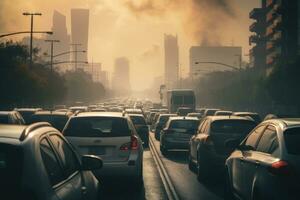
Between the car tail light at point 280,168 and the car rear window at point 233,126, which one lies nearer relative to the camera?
the car tail light at point 280,168

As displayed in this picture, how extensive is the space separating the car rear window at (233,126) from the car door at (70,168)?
9514mm

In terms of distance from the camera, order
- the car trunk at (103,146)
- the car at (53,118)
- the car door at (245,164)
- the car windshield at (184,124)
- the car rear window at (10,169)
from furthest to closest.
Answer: the car windshield at (184,124)
the car at (53,118)
the car trunk at (103,146)
the car door at (245,164)
the car rear window at (10,169)

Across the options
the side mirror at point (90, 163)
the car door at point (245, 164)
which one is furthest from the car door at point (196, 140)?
the side mirror at point (90, 163)

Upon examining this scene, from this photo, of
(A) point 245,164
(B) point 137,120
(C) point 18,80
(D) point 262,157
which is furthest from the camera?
(C) point 18,80

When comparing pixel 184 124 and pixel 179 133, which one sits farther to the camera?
pixel 184 124

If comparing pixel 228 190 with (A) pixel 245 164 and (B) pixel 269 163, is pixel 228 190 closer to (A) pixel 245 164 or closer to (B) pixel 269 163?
A: (A) pixel 245 164

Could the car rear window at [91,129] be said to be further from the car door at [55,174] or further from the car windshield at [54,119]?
the car windshield at [54,119]

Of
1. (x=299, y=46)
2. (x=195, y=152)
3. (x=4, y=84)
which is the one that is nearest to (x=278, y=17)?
(x=299, y=46)

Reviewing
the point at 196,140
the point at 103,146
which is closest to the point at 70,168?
the point at 103,146

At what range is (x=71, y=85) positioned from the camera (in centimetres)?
14838

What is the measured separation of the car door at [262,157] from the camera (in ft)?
27.9

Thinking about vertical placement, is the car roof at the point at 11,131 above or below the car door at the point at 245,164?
above

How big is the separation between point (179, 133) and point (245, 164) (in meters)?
16.6

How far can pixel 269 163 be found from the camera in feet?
27.2
